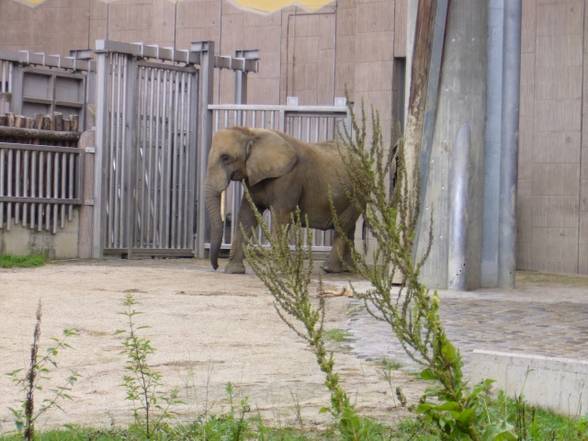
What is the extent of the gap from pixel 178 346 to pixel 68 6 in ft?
54.9

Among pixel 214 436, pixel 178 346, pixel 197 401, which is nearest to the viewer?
pixel 214 436

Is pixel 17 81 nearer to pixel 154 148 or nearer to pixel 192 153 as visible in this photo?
pixel 154 148

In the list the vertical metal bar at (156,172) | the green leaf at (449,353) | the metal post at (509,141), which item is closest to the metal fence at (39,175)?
the vertical metal bar at (156,172)

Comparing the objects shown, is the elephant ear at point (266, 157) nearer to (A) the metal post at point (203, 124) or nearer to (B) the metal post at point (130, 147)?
(B) the metal post at point (130, 147)

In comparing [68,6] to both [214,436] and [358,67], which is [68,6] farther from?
[214,436]

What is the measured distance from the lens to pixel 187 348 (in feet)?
27.8

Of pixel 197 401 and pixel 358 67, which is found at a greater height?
pixel 358 67

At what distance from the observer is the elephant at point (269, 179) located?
15820 mm

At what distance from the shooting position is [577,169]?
17188 mm

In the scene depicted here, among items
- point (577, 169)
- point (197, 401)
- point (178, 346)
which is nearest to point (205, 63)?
point (577, 169)

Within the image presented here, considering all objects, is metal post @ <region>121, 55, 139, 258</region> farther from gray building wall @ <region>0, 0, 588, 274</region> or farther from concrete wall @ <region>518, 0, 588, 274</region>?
concrete wall @ <region>518, 0, 588, 274</region>

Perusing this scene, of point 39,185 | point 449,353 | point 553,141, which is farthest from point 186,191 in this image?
point 449,353

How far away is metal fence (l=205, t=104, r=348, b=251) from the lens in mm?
18953

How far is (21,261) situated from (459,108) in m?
5.93
